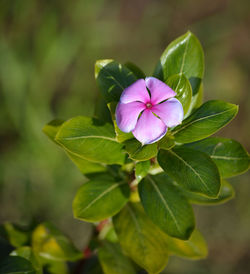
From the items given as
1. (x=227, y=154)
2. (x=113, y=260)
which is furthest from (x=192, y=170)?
(x=113, y=260)

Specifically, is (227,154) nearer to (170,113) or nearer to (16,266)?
(170,113)

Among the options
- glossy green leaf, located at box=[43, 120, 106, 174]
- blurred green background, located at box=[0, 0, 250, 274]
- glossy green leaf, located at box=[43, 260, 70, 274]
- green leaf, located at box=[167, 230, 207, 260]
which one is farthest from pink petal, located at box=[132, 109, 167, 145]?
Result: blurred green background, located at box=[0, 0, 250, 274]

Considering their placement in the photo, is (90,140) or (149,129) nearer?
(149,129)

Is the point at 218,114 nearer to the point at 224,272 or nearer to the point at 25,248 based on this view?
the point at 25,248

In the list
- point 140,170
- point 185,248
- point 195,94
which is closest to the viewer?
point 140,170

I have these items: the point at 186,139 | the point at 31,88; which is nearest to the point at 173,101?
the point at 186,139

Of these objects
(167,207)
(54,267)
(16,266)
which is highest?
(167,207)
